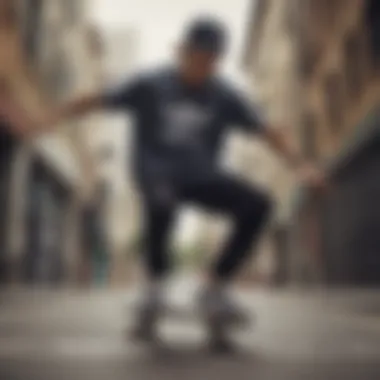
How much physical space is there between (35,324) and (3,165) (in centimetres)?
18

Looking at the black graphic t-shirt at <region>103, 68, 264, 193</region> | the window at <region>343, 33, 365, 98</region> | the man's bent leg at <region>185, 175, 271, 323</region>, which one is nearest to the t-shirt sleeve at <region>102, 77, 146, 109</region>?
the black graphic t-shirt at <region>103, 68, 264, 193</region>

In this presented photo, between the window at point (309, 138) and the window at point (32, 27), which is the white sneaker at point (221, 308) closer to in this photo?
the window at point (309, 138)

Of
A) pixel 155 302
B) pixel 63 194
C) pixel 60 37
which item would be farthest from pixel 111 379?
pixel 60 37

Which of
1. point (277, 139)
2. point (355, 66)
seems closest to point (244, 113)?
point (277, 139)

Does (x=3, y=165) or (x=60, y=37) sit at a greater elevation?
(x=60, y=37)

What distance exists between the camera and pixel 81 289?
757 mm

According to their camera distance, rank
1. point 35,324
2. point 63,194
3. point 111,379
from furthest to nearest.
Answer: point 63,194 < point 35,324 < point 111,379

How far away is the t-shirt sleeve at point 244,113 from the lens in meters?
0.77

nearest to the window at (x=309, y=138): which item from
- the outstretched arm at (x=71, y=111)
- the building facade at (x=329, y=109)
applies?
the building facade at (x=329, y=109)

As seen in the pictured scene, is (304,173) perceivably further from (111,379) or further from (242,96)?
(111,379)

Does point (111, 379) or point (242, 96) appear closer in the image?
point (111, 379)

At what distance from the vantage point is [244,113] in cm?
78

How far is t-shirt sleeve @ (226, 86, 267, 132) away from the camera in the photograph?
2.54 ft

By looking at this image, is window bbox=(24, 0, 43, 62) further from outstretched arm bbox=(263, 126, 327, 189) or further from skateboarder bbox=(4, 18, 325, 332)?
outstretched arm bbox=(263, 126, 327, 189)
